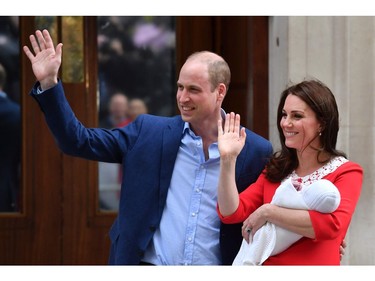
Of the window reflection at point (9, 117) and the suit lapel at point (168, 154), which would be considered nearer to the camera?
the suit lapel at point (168, 154)

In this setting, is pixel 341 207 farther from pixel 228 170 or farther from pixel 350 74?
pixel 350 74

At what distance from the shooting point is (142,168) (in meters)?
3.35

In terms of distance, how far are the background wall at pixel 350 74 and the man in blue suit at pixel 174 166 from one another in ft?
4.78

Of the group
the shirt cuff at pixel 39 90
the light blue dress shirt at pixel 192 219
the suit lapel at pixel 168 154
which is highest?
the shirt cuff at pixel 39 90

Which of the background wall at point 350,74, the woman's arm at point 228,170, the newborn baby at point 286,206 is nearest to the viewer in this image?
the newborn baby at point 286,206

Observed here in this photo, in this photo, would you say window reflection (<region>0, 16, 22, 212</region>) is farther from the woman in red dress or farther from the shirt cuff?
the woman in red dress

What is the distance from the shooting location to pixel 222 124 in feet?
11.1

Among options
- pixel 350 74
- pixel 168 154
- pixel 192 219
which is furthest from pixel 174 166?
pixel 350 74

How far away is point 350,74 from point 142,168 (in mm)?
1835

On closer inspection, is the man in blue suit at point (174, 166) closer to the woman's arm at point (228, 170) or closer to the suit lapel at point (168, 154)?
the suit lapel at point (168, 154)

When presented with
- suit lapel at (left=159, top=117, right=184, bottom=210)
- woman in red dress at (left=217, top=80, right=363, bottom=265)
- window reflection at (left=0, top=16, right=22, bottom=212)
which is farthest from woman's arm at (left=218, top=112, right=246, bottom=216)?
window reflection at (left=0, top=16, right=22, bottom=212)

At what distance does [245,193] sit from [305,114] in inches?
16.1

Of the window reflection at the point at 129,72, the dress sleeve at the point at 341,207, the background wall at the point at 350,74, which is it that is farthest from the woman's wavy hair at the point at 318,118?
the window reflection at the point at 129,72

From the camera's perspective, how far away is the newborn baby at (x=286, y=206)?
278 cm
